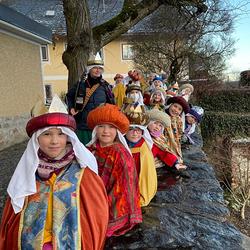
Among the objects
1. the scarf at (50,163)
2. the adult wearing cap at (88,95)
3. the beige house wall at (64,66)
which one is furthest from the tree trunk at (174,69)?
the scarf at (50,163)

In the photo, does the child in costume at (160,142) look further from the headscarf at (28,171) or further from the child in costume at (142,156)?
the headscarf at (28,171)

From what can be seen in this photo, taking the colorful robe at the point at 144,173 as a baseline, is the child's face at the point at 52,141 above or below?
above

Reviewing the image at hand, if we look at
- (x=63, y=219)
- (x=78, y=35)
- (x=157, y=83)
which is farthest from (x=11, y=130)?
(x=63, y=219)

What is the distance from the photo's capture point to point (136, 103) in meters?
3.57

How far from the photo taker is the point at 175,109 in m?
5.01

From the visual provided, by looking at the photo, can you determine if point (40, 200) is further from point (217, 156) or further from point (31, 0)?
point (31, 0)

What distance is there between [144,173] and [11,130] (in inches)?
235

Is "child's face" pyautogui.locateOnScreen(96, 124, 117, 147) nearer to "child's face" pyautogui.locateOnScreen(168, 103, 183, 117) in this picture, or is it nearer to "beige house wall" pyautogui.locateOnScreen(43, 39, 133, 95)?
"child's face" pyautogui.locateOnScreen(168, 103, 183, 117)

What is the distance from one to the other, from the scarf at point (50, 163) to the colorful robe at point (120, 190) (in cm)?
55

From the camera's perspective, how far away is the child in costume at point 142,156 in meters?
3.14

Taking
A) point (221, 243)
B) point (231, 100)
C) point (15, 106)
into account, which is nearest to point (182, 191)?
point (221, 243)

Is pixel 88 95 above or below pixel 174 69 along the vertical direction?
below

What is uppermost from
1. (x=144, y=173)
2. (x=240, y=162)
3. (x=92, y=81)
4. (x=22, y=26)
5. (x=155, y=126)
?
(x=22, y=26)

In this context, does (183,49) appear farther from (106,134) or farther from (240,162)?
(106,134)
